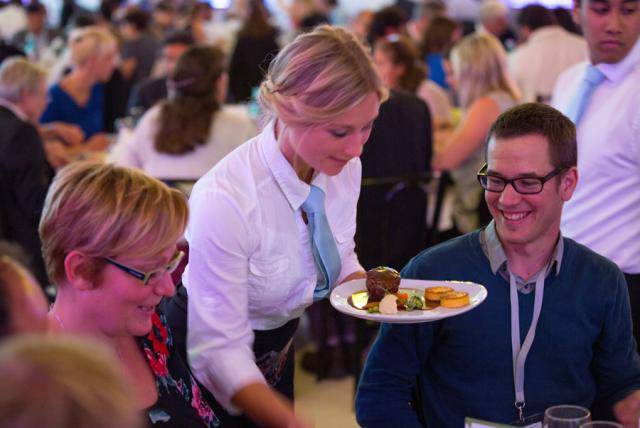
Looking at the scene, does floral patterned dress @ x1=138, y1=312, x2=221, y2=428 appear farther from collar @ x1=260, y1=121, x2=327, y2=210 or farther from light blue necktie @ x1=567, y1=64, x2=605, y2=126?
light blue necktie @ x1=567, y1=64, x2=605, y2=126

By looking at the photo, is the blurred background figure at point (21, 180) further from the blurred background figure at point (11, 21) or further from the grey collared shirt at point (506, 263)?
the blurred background figure at point (11, 21)

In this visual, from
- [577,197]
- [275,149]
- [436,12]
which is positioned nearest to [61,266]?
[275,149]

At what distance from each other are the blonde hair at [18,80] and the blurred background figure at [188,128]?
52 centimetres

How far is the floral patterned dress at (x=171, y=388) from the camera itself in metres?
1.72

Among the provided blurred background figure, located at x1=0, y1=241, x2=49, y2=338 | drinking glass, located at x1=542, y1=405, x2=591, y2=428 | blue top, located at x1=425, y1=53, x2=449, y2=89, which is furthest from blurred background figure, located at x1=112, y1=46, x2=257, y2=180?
blurred background figure, located at x1=0, y1=241, x2=49, y2=338

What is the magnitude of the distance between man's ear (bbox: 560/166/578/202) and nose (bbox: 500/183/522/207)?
11cm

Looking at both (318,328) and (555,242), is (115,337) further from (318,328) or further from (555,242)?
(318,328)

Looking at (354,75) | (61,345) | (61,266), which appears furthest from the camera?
(354,75)

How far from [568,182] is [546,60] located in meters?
4.44

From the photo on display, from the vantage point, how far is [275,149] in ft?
6.34

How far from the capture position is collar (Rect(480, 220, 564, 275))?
1.97 m

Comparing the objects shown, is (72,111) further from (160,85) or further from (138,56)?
(138,56)

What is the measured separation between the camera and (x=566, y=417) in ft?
5.24

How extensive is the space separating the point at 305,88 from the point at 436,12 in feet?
22.2
